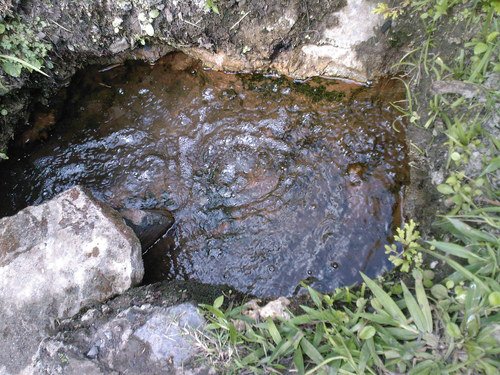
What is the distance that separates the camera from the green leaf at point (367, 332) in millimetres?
2287

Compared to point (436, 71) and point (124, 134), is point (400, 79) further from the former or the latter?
point (124, 134)

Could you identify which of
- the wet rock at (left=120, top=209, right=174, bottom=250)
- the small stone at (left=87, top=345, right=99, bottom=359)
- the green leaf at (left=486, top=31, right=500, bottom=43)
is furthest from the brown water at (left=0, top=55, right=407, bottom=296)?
the green leaf at (left=486, top=31, right=500, bottom=43)

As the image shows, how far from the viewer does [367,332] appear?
7.55 feet

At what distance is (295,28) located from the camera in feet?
11.8

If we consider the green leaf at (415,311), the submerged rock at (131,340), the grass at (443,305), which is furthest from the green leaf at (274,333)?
the green leaf at (415,311)

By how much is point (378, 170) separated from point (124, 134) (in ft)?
8.25

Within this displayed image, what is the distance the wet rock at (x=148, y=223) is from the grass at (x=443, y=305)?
3.61 ft

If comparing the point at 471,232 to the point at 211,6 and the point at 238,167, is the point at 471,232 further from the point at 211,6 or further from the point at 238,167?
the point at 211,6

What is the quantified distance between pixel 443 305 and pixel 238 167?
6.88 feet

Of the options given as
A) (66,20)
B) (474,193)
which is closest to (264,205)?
(474,193)

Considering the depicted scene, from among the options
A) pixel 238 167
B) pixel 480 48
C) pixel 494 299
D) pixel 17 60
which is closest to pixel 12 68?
pixel 17 60

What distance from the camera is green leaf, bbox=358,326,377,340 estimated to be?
90.0 inches

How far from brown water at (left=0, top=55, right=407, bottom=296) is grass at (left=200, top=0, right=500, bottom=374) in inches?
23.1

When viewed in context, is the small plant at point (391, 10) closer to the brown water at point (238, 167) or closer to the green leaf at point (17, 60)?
the brown water at point (238, 167)
